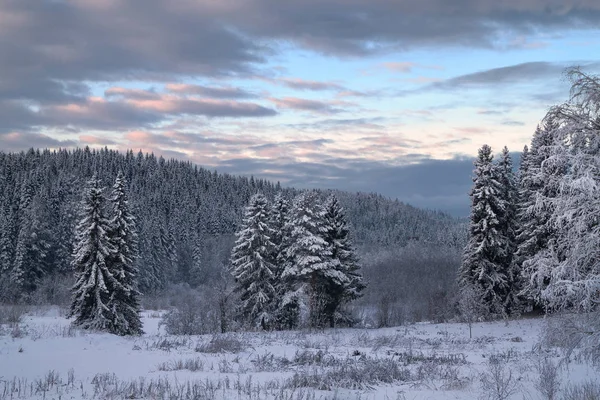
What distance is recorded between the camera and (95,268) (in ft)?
124

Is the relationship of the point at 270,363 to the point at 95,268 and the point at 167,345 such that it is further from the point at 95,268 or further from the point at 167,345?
the point at 95,268

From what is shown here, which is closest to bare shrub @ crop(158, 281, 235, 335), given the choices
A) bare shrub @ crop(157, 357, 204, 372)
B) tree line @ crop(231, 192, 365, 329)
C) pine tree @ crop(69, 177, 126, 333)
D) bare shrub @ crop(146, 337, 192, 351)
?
tree line @ crop(231, 192, 365, 329)

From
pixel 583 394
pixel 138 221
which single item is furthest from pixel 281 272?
pixel 138 221

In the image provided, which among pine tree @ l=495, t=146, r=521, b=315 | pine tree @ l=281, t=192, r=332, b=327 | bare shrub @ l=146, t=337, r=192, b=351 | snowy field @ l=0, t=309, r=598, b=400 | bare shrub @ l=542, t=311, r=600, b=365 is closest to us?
snowy field @ l=0, t=309, r=598, b=400

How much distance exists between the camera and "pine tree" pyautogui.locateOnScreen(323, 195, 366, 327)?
4375cm

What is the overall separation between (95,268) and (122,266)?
94.2 inches

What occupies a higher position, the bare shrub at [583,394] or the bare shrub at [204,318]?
the bare shrub at [583,394]

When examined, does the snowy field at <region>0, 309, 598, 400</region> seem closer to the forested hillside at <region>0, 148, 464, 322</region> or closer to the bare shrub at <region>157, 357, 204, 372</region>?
the bare shrub at <region>157, 357, 204, 372</region>

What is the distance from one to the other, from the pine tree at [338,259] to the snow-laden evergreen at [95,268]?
56.2ft

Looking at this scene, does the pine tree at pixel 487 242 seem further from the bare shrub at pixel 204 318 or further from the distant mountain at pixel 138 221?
the distant mountain at pixel 138 221

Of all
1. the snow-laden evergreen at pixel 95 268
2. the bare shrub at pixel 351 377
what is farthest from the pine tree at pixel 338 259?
the bare shrub at pixel 351 377

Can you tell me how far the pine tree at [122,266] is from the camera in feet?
127

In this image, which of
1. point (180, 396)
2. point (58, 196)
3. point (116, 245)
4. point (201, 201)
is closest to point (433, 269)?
point (201, 201)

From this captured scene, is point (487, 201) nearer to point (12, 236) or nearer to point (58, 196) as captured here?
point (12, 236)
